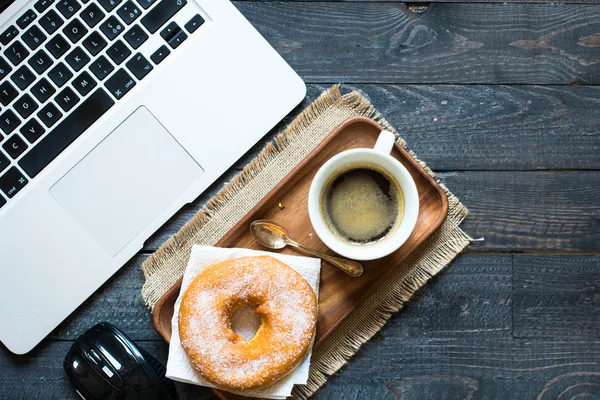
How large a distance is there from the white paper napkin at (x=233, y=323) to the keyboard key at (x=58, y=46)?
326 mm

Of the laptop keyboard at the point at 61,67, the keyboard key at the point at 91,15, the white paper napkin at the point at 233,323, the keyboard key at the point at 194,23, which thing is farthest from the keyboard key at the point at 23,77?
the white paper napkin at the point at 233,323

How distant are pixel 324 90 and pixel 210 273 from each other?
13.4 inches

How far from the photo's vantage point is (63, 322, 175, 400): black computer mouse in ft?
2.77

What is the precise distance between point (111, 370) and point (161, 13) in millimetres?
511

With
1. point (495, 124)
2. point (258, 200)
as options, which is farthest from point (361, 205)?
point (495, 124)

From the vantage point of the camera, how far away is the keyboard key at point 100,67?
0.81 metres

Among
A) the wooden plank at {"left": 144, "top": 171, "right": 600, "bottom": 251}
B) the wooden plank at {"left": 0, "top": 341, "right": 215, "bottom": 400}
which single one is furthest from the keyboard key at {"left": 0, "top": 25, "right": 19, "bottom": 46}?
the wooden plank at {"left": 144, "top": 171, "right": 600, "bottom": 251}

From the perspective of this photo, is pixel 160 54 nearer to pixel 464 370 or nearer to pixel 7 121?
pixel 7 121

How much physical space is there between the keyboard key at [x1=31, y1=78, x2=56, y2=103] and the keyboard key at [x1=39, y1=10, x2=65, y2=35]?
0.23 ft

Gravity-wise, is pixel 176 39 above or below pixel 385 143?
above

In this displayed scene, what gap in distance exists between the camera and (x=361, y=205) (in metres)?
0.85

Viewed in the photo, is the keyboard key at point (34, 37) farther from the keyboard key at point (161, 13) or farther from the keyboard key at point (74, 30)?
the keyboard key at point (161, 13)

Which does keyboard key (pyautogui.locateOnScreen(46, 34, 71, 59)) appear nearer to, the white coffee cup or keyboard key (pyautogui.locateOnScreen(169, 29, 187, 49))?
keyboard key (pyautogui.locateOnScreen(169, 29, 187, 49))

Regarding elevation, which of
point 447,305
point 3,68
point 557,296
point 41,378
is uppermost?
point 3,68
